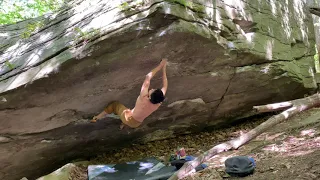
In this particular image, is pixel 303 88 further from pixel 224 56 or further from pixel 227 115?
pixel 224 56

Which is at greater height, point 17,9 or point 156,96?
point 17,9

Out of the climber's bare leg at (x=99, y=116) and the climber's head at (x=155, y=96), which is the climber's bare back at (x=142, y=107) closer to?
the climber's head at (x=155, y=96)

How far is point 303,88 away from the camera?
8383mm

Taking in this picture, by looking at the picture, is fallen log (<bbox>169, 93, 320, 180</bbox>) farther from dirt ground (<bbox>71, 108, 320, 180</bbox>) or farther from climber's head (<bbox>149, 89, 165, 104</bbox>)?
climber's head (<bbox>149, 89, 165, 104</bbox>)

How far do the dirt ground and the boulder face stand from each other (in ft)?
1.03

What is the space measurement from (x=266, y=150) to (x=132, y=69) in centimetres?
297

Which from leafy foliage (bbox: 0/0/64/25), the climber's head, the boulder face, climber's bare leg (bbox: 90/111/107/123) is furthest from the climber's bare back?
leafy foliage (bbox: 0/0/64/25)

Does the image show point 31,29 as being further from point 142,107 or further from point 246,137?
point 246,137

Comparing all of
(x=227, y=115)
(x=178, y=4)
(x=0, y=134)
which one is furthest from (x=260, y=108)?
(x=0, y=134)

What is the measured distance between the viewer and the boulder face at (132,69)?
5422mm

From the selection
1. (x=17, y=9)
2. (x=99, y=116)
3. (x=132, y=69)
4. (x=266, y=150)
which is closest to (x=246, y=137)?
(x=266, y=150)

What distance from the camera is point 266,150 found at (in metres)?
5.50

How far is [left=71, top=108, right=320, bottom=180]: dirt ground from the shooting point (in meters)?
4.18

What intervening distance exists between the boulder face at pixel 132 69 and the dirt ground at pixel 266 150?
1.03ft
